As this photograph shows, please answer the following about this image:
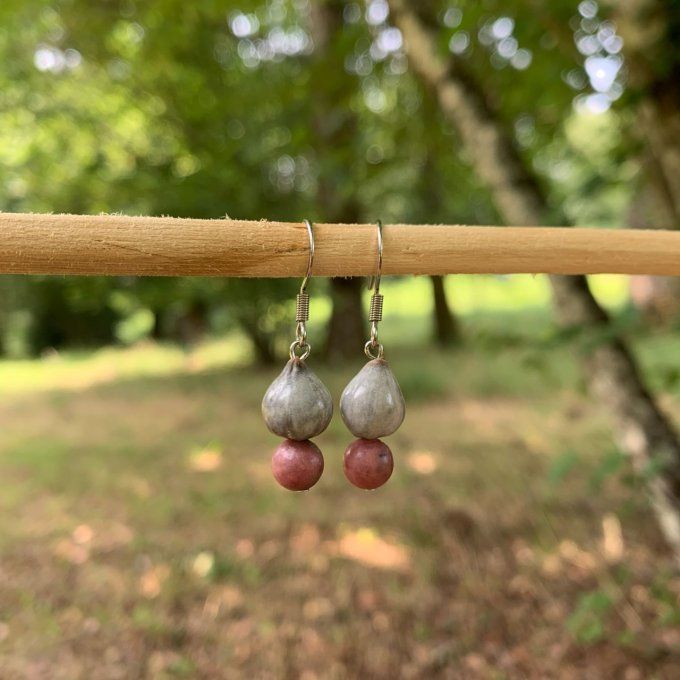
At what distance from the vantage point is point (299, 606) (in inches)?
137

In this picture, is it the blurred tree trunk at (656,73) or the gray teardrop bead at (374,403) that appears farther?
the blurred tree trunk at (656,73)

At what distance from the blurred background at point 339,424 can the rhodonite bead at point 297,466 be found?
1967mm

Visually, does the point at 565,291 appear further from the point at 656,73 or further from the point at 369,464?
the point at 369,464

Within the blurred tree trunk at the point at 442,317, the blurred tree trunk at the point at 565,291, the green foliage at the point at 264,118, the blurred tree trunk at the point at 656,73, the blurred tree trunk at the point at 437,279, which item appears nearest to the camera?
the blurred tree trunk at the point at 656,73

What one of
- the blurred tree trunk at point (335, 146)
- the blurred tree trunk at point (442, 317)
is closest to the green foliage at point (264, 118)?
the blurred tree trunk at point (335, 146)

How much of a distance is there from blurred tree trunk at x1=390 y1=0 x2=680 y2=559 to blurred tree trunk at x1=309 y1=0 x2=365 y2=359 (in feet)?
1.86

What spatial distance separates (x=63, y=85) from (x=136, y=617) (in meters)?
7.46

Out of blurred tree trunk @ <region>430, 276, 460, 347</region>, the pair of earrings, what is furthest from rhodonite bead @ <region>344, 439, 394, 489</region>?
blurred tree trunk @ <region>430, 276, 460, 347</region>

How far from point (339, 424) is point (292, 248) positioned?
556cm

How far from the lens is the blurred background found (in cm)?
298

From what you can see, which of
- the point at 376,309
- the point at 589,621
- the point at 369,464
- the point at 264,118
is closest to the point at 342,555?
the point at 589,621

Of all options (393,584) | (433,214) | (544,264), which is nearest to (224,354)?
(433,214)

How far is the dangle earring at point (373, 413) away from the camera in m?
1.15

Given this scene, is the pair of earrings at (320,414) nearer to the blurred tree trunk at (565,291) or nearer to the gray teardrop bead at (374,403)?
the gray teardrop bead at (374,403)
